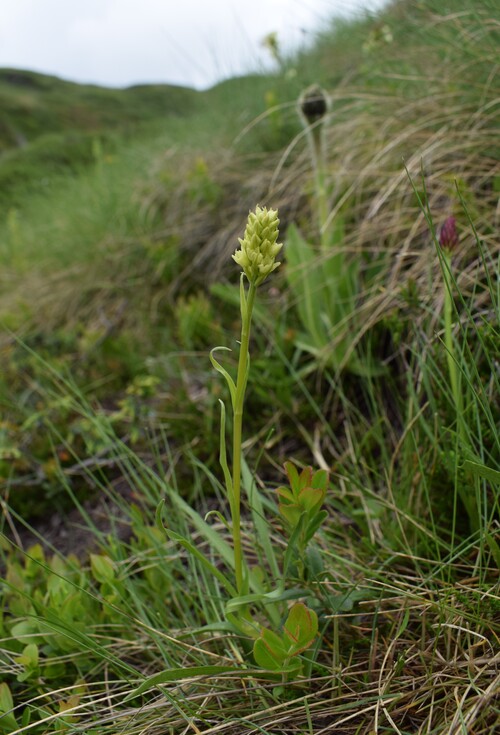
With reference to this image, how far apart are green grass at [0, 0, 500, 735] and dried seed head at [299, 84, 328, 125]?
26 cm

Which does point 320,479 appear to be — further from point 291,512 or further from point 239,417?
point 239,417

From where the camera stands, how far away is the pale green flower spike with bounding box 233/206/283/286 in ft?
2.54

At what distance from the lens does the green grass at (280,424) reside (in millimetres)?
959

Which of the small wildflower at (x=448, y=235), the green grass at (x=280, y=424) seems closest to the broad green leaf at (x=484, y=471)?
the green grass at (x=280, y=424)

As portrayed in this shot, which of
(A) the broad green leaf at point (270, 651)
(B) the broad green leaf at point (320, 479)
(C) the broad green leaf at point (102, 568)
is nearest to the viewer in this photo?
(A) the broad green leaf at point (270, 651)

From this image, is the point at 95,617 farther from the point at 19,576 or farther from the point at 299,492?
the point at 299,492

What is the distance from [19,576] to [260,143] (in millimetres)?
2674

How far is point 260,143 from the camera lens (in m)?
3.32

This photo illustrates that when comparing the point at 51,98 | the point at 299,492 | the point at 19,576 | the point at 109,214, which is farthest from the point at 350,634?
the point at 51,98

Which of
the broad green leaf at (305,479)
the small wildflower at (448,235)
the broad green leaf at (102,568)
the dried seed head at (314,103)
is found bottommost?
the broad green leaf at (102,568)

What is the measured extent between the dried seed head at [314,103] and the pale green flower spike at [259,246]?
1.09m

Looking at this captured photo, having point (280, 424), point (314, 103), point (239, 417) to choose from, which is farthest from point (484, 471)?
point (314, 103)

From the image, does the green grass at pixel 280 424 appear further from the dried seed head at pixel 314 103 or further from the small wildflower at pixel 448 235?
the dried seed head at pixel 314 103

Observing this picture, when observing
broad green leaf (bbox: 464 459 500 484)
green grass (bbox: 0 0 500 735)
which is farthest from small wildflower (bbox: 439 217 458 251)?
broad green leaf (bbox: 464 459 500 484)
